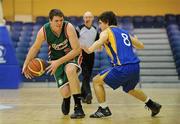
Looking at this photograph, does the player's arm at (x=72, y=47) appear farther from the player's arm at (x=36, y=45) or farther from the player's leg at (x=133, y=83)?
the player's leg at (x=133, y=83)

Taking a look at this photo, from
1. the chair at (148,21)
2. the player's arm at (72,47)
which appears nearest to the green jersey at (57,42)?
the player's arm at (72,47)

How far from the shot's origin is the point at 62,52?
18.9ft

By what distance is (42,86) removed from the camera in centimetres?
1194

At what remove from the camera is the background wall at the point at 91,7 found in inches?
638

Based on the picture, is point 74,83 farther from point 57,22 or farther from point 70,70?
point 57,22

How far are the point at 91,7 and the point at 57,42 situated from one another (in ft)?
35.1

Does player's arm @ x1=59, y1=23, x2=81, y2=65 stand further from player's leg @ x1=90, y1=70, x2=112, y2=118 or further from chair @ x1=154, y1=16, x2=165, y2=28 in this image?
chair @ x1=154, y1=16, x2=165, y2=28

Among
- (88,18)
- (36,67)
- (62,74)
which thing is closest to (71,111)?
(62,74)

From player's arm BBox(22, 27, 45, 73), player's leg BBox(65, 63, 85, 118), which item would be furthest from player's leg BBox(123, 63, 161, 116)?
player's arm BBox(22, 27, 45, 73)

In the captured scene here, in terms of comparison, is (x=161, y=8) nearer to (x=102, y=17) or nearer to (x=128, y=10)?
(x=128, y=10)

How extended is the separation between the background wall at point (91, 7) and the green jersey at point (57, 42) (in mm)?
10535

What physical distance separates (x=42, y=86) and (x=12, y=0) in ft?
18.3

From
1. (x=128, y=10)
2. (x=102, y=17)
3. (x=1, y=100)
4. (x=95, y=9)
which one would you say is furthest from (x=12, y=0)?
(x=102, y=17)

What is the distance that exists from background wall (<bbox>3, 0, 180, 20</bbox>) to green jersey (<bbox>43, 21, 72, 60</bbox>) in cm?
1054
